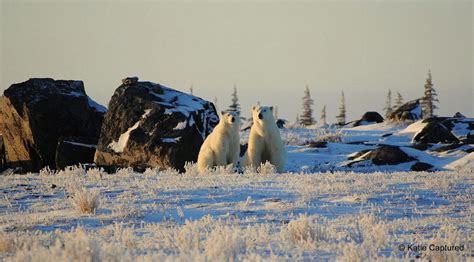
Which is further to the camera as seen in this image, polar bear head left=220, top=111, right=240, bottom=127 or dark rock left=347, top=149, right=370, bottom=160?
dark rock left=347, top=149, right=370, bottom=160

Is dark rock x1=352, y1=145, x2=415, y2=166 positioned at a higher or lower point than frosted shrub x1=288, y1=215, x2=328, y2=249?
higher

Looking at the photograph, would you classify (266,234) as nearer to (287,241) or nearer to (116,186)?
(287,241)

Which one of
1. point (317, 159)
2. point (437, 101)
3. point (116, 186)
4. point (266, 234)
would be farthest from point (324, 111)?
point (266, 234)

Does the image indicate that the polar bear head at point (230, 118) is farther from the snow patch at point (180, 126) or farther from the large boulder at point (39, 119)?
the large boulder at point (39, 119)

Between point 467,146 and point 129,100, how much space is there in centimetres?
1272

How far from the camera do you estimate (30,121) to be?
2155cm

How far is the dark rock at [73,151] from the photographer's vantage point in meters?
20.3

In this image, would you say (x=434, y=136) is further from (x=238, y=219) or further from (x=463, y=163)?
(x=238, y=219)

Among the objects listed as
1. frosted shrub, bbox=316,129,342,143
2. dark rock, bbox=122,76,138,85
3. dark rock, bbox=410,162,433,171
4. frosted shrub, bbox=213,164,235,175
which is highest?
dark rock, bbox=122,76,138,85

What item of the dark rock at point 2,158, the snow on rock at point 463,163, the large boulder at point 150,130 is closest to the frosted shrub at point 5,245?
the large boulder at point 150,130

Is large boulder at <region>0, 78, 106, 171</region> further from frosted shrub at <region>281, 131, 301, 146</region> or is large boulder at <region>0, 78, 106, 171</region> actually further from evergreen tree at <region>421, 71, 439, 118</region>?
evergreen tree at <region>421, 71, 439, 118</region>

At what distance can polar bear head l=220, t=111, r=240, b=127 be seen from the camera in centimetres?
1532

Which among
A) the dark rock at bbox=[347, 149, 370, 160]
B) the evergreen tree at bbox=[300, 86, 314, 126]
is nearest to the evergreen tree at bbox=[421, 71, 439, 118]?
the evergreen tree at bbox=[300, 86, 314, 126]

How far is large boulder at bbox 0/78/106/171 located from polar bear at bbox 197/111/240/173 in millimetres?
8856
